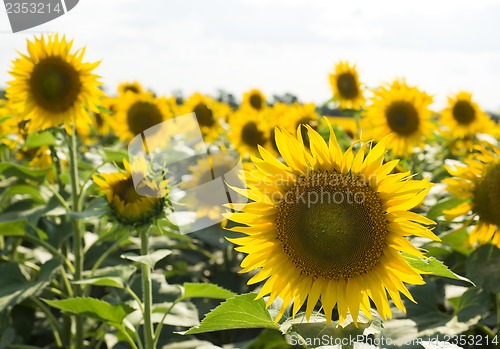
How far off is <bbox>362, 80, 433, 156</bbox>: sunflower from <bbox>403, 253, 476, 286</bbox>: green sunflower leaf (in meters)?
2.37

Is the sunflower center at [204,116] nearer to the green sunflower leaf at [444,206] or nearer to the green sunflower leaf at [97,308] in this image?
the green sunflower leaf at [444,206]

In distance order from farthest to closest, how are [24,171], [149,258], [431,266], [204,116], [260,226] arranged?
[204,116]
[24,171]
[149,258]
[260,226]
[431,266]

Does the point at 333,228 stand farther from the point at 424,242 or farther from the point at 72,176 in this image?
the point at 72,176

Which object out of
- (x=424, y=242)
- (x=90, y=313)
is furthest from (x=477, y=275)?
(x=90, y=313)

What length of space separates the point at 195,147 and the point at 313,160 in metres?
2.91

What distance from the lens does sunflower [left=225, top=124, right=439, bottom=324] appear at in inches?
60.2

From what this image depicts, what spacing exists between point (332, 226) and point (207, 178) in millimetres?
1861

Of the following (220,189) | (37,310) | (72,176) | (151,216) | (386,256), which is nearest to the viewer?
(386,256)

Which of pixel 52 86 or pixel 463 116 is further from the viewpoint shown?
pixel 463 116

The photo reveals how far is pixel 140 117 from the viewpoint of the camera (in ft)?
16.1

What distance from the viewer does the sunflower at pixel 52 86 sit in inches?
122

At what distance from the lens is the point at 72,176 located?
2.96 metres

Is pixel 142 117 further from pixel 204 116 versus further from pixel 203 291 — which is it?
pixel 203 291

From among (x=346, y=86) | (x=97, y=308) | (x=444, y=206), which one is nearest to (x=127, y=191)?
(x=97, y=308)
